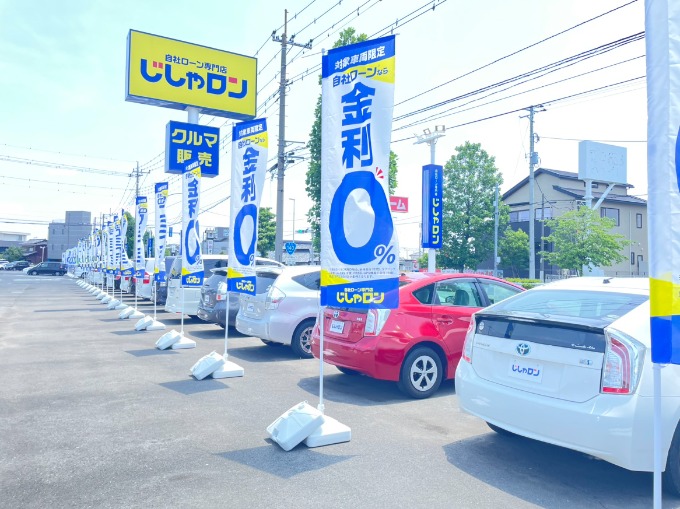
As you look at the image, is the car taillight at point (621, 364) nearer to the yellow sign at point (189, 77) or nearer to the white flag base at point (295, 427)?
the white flag base at point (295, 427)

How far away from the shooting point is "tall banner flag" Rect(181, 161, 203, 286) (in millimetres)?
10031

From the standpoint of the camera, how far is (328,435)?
4.79m

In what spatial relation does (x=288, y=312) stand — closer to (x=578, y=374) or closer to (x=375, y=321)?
(x=375, y=321)

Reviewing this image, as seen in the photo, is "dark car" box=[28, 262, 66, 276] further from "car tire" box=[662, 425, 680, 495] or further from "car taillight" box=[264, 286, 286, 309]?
"car tire" box=[662, 425, 680, 495]

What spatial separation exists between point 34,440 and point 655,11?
18.9 ft

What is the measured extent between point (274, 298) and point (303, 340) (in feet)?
2.96

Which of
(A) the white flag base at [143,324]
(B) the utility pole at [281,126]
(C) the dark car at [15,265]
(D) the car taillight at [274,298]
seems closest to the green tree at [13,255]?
(C) the dark car at [15,265]

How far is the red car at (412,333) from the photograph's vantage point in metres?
6.20

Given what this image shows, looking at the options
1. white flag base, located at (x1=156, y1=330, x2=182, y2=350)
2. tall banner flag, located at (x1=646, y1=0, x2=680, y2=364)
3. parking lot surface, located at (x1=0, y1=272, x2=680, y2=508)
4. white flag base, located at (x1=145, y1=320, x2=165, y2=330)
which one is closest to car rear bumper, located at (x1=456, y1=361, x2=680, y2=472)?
parking lot surface, located at (x1=0, y1=272, x2=680, y2=508)

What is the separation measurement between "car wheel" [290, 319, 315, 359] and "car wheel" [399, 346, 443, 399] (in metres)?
2.98

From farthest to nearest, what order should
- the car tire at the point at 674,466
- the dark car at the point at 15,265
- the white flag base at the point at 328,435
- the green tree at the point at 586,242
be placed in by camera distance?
the dark car at the point at 15,265 → the green tree at the point at 586,242 → the white flag base at the point at 328,435 → the car tire at the point at 674,466

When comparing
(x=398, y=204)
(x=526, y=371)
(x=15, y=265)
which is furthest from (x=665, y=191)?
(x=15, y=265)

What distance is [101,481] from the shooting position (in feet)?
13.0

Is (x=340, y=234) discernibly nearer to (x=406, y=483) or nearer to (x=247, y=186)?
(x=406, y=483)
